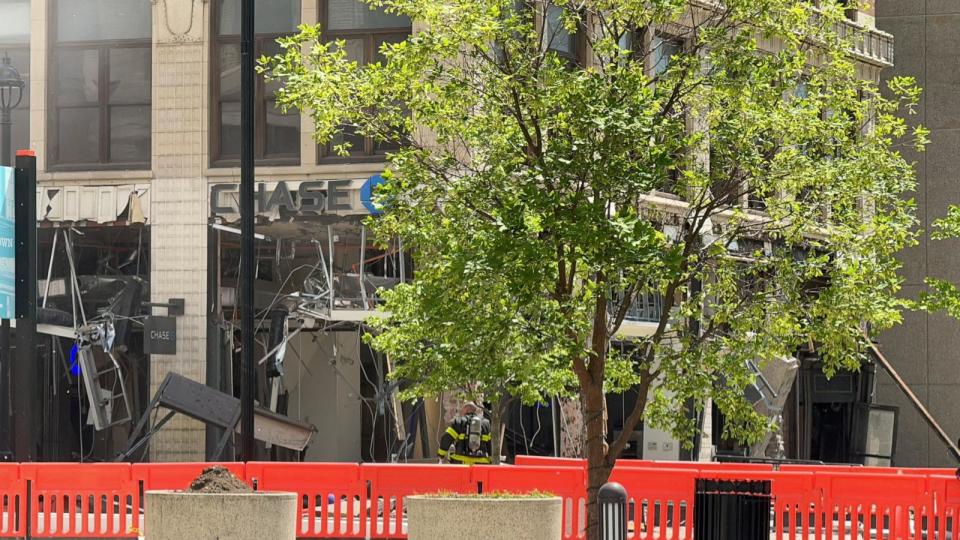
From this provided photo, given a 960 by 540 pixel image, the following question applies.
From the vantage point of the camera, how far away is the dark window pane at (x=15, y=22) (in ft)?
92.9

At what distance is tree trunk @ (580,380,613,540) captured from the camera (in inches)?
634

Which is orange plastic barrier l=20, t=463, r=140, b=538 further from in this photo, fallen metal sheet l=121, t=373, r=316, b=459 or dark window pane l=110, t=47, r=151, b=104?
dark window pane l=110, t=47, r=151, b=104

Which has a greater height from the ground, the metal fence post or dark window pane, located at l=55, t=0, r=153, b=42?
dark window pane, located at l=55, t=0, r=153, b=42

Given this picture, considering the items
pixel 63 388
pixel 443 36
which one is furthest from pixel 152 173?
pixel 443 36

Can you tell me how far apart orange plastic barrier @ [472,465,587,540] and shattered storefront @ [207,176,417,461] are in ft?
24.5

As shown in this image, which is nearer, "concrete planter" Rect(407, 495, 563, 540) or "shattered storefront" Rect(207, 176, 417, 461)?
"concrete planter" Rect(407, 495, 563, 540)

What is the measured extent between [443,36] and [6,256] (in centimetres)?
708

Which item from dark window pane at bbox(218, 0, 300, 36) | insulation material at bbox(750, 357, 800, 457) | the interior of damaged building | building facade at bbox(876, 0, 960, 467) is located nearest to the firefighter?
the interior of damaged building

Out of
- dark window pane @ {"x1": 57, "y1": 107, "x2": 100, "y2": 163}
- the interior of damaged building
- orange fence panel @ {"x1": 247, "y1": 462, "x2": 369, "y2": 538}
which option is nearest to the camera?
orange fence panel @ {"x1": 247, "y1": 462, "x2": 369, "y2": 538}

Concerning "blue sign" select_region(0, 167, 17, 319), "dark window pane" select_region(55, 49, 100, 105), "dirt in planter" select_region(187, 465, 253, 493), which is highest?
"dark window pane" select_region(55, 49, 100, 105)

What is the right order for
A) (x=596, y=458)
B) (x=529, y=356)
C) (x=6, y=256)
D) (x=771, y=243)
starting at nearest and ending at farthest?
(x=529, y=356) → (x=596, y=458) → (x=6, y=256) → (x=771, y=243)

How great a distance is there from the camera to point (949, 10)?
1537 inches

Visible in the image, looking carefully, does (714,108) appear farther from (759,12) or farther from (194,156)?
(194,156)

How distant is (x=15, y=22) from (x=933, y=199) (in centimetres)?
2141
